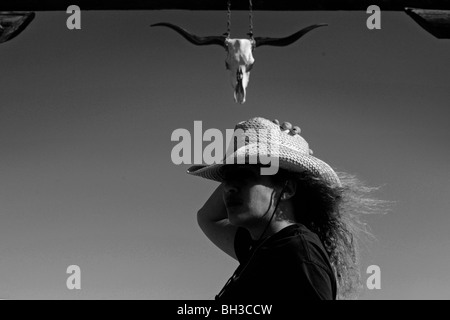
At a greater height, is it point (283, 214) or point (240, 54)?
point (240, 54)

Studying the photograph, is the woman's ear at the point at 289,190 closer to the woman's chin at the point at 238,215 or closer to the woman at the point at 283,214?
the woman at the point at 283,214

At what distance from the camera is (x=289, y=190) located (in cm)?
192

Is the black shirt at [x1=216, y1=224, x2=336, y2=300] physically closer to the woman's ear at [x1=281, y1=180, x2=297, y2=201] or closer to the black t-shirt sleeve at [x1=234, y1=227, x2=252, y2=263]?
the woman's ear at [x1=281, y1=180, x2=297, y2=201]

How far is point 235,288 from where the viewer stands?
1679 mm

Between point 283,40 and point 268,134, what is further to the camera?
point 283,40

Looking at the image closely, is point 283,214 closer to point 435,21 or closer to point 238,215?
point 238,215

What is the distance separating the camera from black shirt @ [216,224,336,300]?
Result: 1.54 meters

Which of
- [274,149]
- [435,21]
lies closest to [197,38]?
[435,21]
